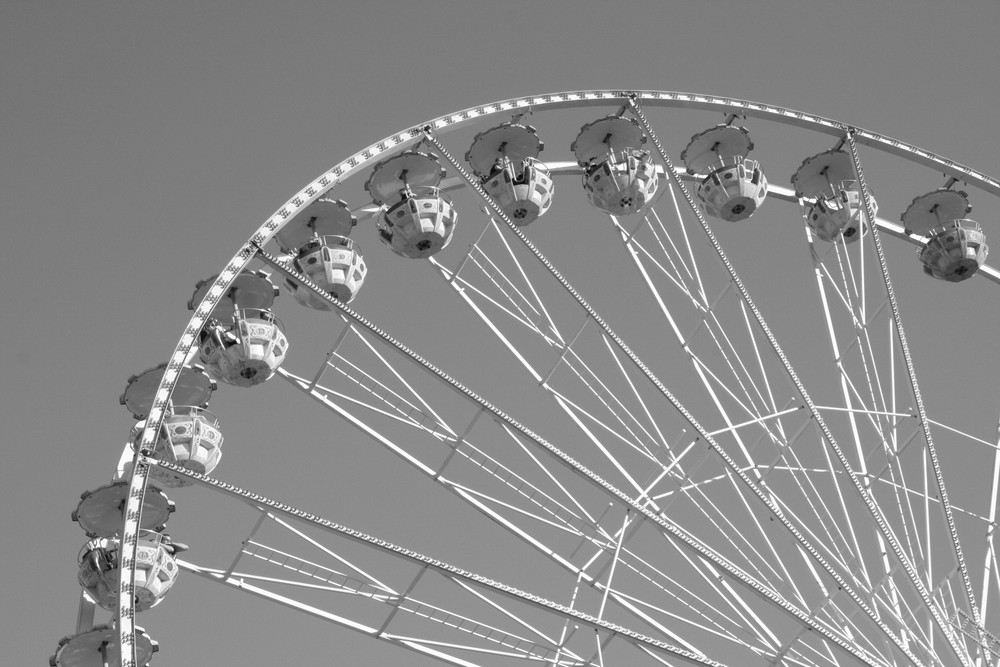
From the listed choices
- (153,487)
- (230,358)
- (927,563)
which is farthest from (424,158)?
(927,563)

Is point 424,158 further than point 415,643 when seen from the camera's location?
Yes

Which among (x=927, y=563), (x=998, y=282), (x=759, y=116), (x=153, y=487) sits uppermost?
(x=998, y=282)

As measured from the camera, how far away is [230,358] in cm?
1962

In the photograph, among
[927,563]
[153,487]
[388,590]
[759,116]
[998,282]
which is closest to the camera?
[388,590]

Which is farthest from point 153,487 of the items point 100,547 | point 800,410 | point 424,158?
point 800,410

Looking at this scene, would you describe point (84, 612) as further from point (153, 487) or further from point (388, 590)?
point (388, 590)

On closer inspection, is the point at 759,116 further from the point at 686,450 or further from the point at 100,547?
the point at 100,547

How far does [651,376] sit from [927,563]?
4.41m

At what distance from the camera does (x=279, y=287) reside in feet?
68.2

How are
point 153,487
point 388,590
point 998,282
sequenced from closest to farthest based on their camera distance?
point 388,590 < point 153,487 < point 998,282

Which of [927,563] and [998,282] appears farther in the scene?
[998,282]

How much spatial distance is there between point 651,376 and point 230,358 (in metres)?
5.37

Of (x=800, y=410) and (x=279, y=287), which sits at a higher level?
(x=800, y=410)

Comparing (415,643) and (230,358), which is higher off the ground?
(230,358)
